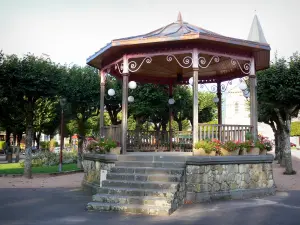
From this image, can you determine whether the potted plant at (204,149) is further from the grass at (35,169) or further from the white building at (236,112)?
the white building at (236,112)

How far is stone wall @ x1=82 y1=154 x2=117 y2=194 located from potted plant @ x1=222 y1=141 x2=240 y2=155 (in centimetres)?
346

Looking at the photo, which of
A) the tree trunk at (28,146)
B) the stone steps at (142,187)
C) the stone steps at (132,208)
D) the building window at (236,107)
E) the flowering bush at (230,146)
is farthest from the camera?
the building window at (236,107)

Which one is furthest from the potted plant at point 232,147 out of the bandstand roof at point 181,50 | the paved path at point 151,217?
the bandstand roof at point 181,50

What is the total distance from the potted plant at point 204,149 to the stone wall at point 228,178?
0.97 feet

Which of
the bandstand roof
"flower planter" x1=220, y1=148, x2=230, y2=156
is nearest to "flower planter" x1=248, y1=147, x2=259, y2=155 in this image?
"flower planter" x1=220, y1=148, x2=230, y2=156

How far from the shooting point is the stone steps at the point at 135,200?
8.45 metres

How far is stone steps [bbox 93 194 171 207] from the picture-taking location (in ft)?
27.7

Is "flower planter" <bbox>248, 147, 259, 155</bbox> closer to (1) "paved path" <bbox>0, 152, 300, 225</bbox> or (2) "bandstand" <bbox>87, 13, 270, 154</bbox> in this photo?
(2) "bandstand" <bbox>87, 13, 270, 154</bbox>

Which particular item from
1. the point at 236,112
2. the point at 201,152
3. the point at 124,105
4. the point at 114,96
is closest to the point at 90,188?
the point at 124,105

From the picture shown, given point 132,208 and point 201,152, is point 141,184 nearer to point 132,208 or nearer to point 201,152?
point 132,208

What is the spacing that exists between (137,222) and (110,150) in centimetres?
→ 441

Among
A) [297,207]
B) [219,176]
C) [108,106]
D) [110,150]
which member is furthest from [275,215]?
[108,106]

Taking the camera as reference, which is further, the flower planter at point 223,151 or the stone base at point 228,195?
the flower planter at point 223,151

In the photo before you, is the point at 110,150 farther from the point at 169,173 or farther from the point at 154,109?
the point at 154,109
